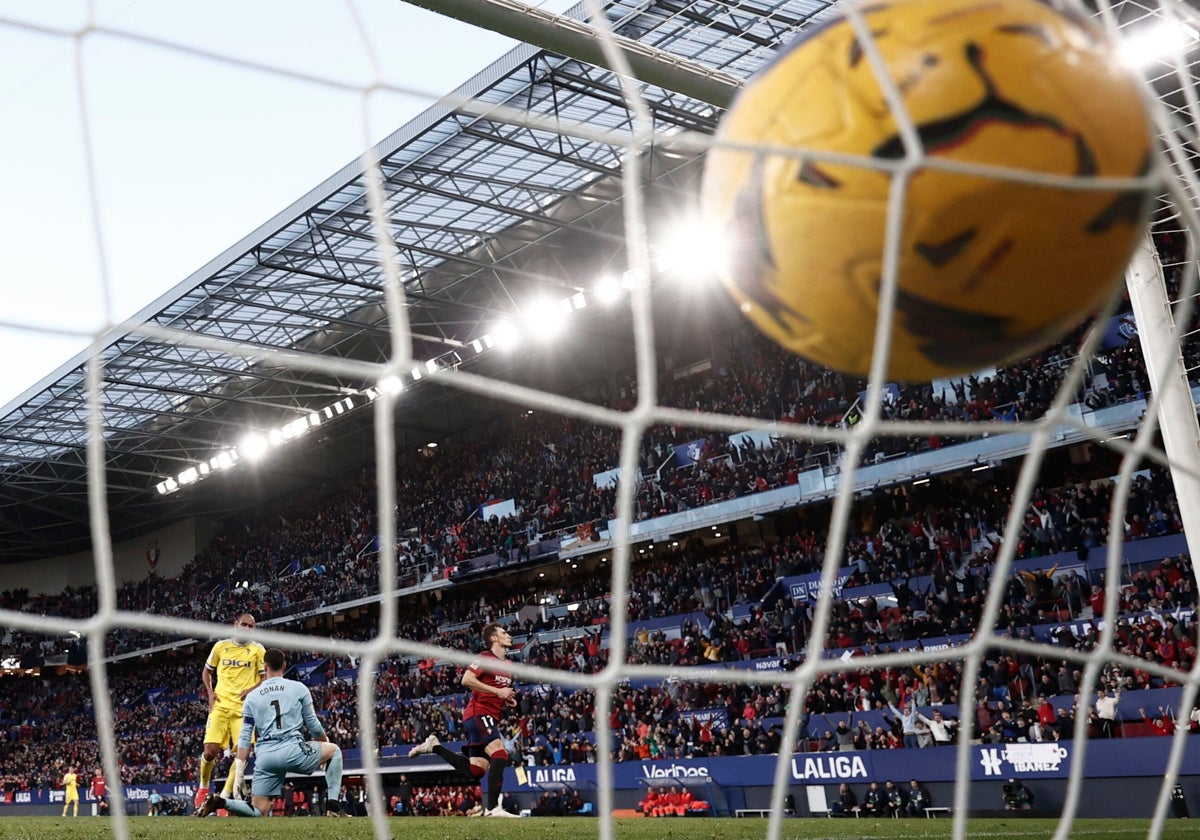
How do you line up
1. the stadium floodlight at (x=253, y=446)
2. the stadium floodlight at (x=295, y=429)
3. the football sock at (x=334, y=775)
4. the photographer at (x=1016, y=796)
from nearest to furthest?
the football sock at (x=334, y=775) → the photographer at (x=1016, y=796) → the stadium floodlight at (x=295, y=429) → the stadium floodlight at (x=253, y=446)

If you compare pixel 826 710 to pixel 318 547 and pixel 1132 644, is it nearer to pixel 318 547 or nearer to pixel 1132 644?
pixel 1132 644

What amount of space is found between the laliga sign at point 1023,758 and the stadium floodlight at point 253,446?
70.7 ft

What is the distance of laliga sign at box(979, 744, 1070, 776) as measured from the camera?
1172 cm

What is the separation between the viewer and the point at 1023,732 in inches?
479

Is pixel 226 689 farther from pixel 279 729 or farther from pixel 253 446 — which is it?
pixel 253 446

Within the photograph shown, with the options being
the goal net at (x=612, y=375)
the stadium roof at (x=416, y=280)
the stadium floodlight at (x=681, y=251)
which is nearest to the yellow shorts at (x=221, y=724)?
the goal net at (x=612, y=375)

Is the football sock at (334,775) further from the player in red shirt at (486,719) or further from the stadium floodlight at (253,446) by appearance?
the stadium floodlight at (253,446)

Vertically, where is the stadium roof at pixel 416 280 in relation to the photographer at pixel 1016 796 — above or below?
above

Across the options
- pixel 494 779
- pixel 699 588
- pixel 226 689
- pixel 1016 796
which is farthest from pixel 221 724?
pixel 699 588

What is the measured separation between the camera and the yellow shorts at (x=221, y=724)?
7.70 meters

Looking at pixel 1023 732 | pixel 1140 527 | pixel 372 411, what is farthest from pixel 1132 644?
pixel 372 411

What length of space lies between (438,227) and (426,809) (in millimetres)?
10310

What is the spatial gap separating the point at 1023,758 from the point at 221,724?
8.79 m

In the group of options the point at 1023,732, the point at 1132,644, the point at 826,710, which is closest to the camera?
the point at 1023,732
